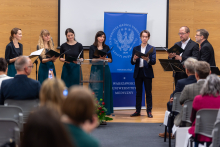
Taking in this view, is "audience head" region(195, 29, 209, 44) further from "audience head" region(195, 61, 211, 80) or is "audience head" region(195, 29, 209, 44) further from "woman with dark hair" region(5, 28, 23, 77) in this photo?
"woman with dark hair" region(5, 28, 23, 77)

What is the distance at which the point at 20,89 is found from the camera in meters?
2.71

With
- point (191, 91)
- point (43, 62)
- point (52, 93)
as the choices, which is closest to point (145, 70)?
point (43, 62)

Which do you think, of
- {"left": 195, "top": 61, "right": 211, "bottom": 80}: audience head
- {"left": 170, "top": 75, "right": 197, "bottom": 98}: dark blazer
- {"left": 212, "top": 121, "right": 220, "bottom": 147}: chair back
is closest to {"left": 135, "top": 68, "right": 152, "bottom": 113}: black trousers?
{"left": 170, "top": 75, "right": 197, "bottom": 98}: dark blazer

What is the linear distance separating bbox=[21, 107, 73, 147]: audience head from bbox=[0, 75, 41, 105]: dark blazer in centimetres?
202

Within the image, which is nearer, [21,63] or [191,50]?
[21,63]

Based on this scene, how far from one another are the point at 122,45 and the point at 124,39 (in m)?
0.14

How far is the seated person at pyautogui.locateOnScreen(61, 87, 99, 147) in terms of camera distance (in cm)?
107

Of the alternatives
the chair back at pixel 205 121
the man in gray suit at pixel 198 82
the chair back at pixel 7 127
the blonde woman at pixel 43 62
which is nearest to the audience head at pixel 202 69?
the man in gray suit at pixel 198 82

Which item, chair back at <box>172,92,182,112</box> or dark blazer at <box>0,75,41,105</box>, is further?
chair back at <box>172,92,182,112</box>

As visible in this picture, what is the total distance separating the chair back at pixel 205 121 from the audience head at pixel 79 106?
5.29 ft

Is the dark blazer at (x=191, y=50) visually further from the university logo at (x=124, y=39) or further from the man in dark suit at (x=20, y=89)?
the man in dark suit at (x=20, y=89)

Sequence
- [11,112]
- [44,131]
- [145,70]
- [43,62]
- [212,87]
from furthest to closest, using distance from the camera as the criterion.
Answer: [145,70] < [43,62] < [212,87] < [11,112] < [44,131]

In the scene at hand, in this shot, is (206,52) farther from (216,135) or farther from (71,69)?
(216,135)

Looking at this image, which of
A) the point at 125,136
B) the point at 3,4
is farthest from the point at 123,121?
the point at 3,4
